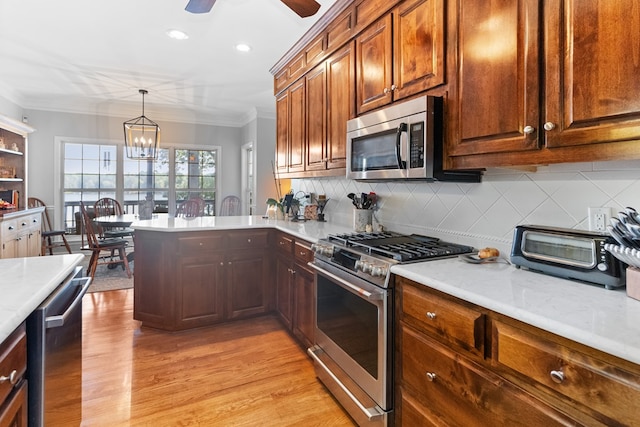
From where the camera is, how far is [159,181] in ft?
22.4

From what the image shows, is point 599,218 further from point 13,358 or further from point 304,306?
point 13,358

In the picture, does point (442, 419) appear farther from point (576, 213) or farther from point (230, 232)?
point (230, 232)

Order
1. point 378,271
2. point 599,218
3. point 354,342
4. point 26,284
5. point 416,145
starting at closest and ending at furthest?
point 26,284 < point 599,218 < point 378,271 < point 416,145 < point 354,342

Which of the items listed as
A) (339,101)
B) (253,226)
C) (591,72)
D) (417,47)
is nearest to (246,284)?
(253,226)

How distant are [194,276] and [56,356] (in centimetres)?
168

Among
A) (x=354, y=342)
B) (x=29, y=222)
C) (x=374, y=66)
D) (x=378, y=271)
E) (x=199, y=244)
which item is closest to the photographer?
(x=378, y=271)

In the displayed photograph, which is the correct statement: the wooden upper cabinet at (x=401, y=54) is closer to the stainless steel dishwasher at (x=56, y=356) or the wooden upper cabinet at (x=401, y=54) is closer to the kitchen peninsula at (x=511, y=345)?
the kitchen peninsula at (x=511, y=345)

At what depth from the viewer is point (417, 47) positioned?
1.81m

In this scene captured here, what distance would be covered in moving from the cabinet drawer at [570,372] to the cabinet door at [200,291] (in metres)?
2.38

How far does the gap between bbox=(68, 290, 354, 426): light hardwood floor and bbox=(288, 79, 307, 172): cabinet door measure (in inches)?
60.1

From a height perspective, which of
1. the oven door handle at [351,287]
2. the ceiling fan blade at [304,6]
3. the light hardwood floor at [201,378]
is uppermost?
the ceiling fan blade at [304,6]

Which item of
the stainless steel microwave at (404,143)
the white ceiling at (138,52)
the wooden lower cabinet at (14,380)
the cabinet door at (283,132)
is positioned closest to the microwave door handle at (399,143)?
the stainless steel microwave at (404,143)

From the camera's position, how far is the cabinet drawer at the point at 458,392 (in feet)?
3.32

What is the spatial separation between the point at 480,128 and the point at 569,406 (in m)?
1.05
